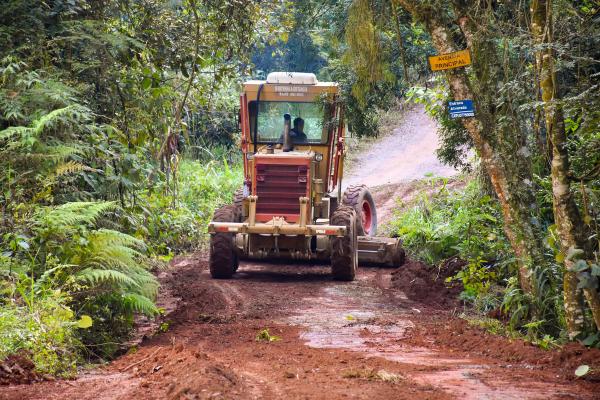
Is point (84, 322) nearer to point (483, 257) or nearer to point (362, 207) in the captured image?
point (483, 257)

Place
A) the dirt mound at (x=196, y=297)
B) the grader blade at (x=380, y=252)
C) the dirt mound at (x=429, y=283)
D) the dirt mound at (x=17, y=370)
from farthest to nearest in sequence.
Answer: the grader blade at (x=380, y=252)
the dirt mound at (x=429, y=283)
the dirt mound at (x=196, y=297)
the dirt mound at (x=17, y=370)

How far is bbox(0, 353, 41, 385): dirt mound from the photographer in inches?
277

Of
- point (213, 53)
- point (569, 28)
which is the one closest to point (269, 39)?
point (213, 53)

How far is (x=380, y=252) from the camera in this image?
15.4 m

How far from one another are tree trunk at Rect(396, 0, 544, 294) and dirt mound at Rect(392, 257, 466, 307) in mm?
2537

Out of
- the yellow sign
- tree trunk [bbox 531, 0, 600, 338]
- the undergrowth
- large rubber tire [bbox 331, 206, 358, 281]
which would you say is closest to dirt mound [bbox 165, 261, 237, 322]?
large rubber tire [bbox 331, 206, 358, 281]

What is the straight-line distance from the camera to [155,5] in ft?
43.9

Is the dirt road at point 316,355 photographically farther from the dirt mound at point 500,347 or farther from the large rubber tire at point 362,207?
the large rubber tire at point 362,207

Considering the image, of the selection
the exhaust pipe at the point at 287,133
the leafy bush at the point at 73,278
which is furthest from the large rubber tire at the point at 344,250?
the leafy bush at the point at 73,278

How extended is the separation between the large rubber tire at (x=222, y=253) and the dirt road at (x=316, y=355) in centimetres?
23

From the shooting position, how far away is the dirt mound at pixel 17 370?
704cm

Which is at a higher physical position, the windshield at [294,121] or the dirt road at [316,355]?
the windshield at [294,121]

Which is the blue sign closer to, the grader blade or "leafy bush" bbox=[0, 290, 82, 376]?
"leafy bush" bbox=[0, 290, 82, 376]

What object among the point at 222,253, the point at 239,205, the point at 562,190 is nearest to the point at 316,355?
the point at 562,190
